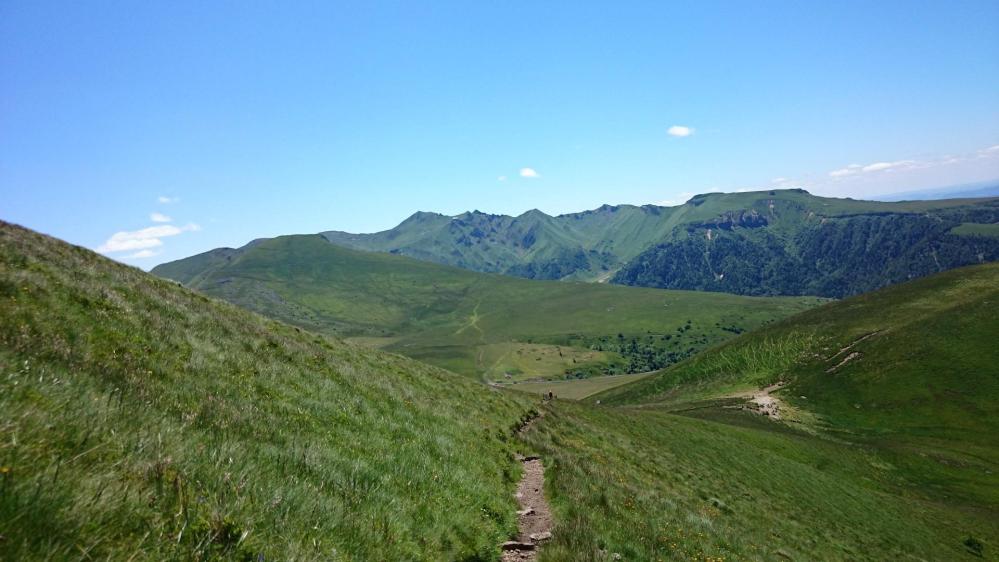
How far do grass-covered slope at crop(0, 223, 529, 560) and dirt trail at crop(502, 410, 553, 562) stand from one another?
1.74 feet

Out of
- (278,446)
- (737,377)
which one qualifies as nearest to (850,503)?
(278,446)

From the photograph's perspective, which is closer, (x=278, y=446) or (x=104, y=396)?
(x=104, y=396)

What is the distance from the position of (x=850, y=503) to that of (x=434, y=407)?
1770 inches

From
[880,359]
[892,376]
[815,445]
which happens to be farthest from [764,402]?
[815,445]

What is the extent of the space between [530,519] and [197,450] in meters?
9.85

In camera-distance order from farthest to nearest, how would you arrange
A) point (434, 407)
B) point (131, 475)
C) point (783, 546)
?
point (783, 546) → point (434, 407) → point (131, 475)

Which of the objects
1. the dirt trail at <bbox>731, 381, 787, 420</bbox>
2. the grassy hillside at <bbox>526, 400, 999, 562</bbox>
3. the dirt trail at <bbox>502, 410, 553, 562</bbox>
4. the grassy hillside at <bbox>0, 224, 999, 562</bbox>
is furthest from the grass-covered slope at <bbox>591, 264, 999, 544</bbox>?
the dirt trail at <bbox>502, 410, 553, 562</bbox>

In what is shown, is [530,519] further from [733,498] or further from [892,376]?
[892,376]

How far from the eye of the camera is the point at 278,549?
5.39 m

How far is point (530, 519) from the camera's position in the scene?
13492mm

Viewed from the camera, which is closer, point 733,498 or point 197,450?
point 197,450

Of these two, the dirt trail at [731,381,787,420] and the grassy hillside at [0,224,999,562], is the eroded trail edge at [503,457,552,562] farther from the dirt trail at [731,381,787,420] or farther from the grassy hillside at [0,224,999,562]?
the dirt trail at [731,381,787,420]

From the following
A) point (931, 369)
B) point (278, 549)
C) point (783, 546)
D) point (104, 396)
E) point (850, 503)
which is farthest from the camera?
point (931, 369)

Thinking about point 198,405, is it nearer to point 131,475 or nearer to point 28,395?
point 28,395
